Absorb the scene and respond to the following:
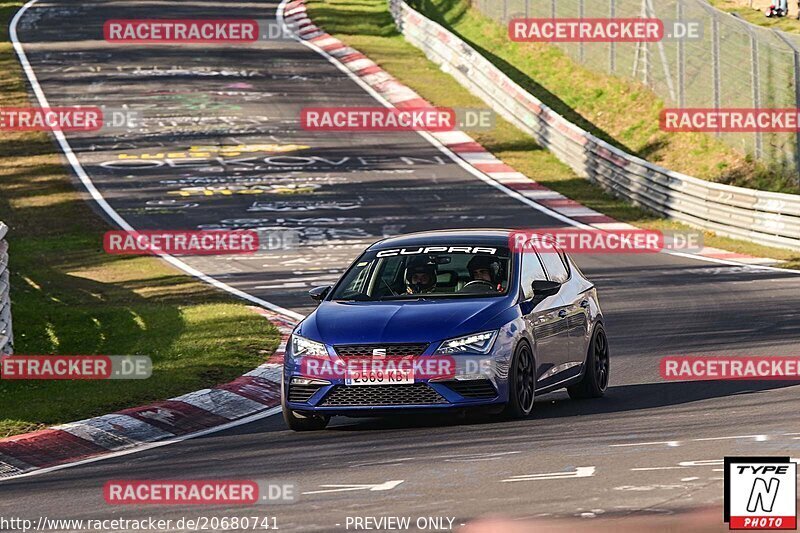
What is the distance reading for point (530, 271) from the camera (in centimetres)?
1329

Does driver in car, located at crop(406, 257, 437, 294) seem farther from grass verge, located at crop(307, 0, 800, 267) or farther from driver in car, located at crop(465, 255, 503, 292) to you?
grass verge, located at crop(307, 0, 800, 267)

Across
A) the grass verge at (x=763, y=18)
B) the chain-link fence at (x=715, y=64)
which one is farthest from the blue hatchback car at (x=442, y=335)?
the grass verge at (x=763, y=18)

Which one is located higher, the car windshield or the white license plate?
the car windshield

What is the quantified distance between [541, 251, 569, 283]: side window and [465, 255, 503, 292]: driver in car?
2.36 feet

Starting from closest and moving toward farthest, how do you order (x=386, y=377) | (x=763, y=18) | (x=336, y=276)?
(x=386, y=377) → (x=336, y=276) → (x=763, y=18)

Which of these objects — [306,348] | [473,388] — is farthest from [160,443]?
[473,388]

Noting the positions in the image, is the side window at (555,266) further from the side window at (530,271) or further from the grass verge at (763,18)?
the grass verge at (763,18)

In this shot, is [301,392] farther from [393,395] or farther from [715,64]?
[715,64]

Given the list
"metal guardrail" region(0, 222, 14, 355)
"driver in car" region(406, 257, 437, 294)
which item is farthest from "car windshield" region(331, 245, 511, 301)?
"metal guardrail" region(0, 222, 14, 355)

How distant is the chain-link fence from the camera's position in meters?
29.6

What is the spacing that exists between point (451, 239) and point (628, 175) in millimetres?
18597

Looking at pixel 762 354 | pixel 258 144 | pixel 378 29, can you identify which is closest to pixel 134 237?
pixel 258 144

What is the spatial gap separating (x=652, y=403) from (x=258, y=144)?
2543 centimetres

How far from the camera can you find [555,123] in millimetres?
35750
